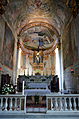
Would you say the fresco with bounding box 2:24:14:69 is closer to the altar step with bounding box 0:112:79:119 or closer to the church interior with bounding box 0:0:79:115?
the church interior with bounding box 0:0:79:115

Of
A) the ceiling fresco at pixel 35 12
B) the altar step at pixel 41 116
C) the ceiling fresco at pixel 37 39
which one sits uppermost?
the ceiling fresco at pixel 35 12

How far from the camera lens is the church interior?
9.78 meters

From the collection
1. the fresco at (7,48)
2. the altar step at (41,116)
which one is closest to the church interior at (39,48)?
the fresco at (7,48)

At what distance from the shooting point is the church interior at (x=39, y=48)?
978cm

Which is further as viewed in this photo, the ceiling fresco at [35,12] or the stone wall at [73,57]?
the ceiling fresco at [35,12]

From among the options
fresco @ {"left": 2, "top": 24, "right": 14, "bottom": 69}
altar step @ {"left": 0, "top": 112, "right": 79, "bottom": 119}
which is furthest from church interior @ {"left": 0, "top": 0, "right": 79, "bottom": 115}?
altar step @ {"left": 0, "top": 112, "right": 79, "bottom": 119}

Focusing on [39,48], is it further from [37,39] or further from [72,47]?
[72,47]

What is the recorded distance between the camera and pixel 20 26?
17.2m

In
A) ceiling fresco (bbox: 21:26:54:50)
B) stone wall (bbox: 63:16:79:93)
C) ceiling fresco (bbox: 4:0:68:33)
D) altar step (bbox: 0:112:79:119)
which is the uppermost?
ceiling fresco (bbox: 4:0:68:33)

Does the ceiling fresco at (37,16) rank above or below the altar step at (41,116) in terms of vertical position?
above

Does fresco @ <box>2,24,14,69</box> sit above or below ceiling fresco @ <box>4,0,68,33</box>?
below

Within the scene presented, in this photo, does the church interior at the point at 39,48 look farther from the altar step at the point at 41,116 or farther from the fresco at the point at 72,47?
the altar step at the point at 41,116

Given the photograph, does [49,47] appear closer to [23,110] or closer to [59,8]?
[59,8]

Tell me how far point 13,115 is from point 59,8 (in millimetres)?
12812
